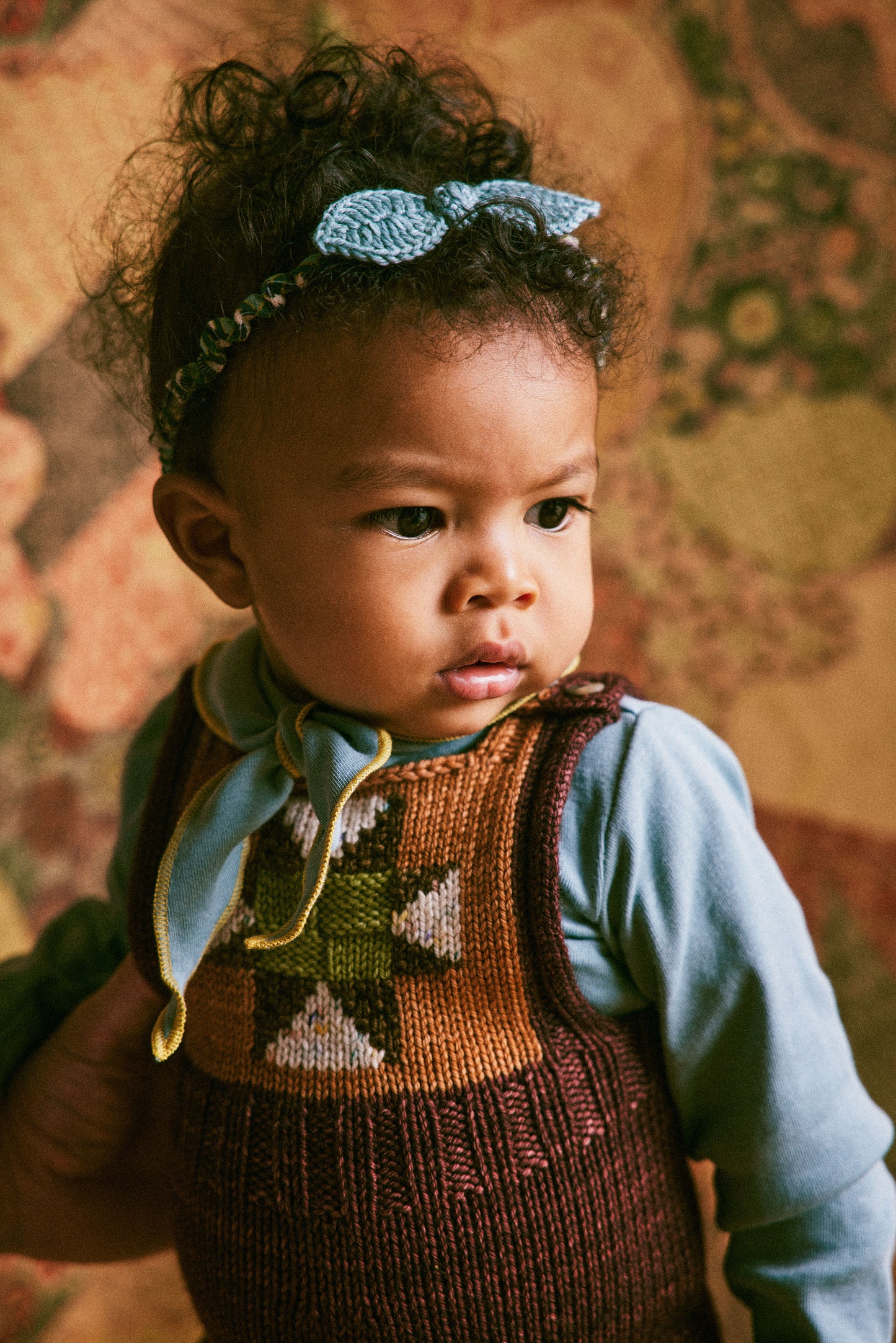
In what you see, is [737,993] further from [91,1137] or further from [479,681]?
[91,1137]

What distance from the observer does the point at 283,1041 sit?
0.66 m

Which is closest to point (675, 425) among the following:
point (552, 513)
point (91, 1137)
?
point (552, 513)

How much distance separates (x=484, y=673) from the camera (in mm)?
617

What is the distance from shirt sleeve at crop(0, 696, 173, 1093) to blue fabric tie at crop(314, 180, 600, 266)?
1.35 ft

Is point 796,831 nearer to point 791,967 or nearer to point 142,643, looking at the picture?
point 791,967

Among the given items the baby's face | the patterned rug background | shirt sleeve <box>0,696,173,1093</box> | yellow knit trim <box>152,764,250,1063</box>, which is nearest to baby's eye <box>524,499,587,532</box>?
the baby's face

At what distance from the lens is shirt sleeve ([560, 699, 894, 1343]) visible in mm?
629

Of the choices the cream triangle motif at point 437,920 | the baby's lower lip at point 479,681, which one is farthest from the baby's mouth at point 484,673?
the cream triangle motif at point 437,920

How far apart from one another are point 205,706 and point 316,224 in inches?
12.2

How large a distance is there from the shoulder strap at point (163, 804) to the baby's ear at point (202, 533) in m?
0.10

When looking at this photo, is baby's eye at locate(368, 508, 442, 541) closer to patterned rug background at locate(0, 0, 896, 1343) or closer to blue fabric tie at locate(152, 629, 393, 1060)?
blue fabric tie at locate(152, 629, 393, 1060)

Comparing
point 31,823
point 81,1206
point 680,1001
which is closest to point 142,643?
point 31,823

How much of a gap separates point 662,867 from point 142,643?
0.82m

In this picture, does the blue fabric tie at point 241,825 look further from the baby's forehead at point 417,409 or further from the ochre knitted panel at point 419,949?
the baby's forehead at point 417,409
